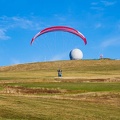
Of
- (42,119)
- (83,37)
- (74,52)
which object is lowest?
(42,119)

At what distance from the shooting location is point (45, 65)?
148m

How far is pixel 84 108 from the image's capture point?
31641 millimetres

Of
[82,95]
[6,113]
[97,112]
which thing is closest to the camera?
[6,113]

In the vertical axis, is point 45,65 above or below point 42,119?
above

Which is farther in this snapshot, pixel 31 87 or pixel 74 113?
pixel 31 87

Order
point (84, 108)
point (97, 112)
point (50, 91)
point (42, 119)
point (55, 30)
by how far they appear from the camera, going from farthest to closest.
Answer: point (55, 30), point (50, 91), point (84, 108), point (97, 112), point (42, 119)

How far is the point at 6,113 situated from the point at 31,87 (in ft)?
91.5

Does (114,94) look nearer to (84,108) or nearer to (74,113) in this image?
(84,108)

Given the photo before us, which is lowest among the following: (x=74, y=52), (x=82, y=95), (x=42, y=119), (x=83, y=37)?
(x=42, y=119)

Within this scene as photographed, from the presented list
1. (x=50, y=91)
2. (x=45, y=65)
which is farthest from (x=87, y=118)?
(x=45, y=65)

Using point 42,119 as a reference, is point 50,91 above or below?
above

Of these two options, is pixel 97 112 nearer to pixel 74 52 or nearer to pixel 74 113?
pixel 74 113

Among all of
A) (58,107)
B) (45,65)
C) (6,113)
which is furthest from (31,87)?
(45,65)

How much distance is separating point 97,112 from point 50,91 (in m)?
21.5
